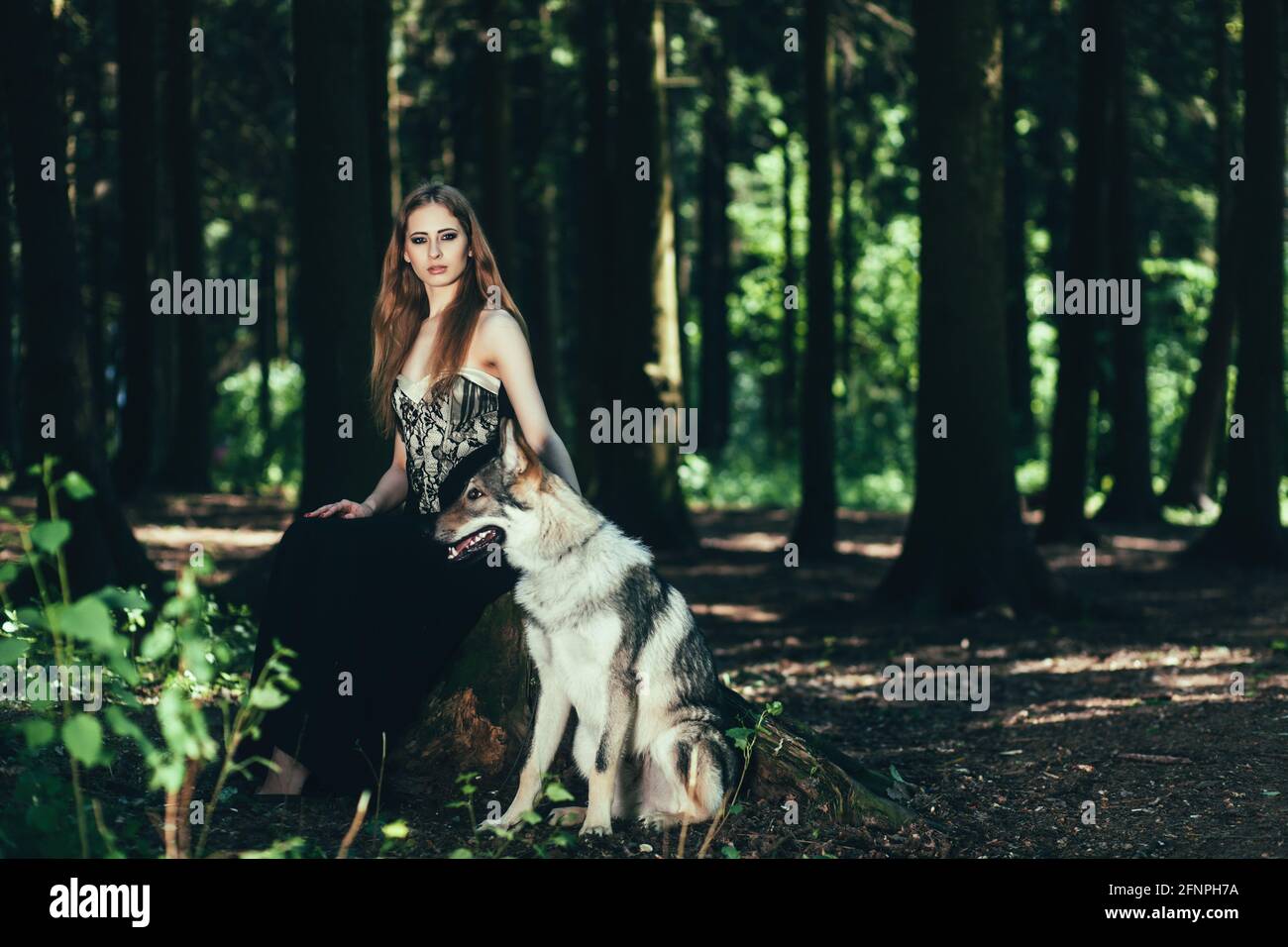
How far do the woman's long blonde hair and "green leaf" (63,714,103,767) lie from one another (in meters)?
2.53

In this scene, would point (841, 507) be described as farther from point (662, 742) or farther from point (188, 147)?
point (662, 742)

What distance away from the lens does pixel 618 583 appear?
5727 mm

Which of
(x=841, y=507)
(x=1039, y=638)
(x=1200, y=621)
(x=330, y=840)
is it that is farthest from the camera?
(x=841, y=507)

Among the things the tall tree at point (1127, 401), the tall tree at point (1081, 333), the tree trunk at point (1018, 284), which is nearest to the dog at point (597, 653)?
the tall tree at point (1081, 333)

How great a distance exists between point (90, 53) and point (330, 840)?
58.5 feet

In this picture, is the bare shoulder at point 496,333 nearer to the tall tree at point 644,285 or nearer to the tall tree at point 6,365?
the tall tree at point 644,285

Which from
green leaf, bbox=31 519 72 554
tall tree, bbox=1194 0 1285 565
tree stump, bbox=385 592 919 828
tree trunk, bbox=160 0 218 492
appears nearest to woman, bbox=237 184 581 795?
tree stump, bbox=385 592 919 828

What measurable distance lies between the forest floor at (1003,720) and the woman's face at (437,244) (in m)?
2.27

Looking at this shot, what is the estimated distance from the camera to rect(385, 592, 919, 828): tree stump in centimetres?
622

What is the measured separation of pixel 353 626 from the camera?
594cm

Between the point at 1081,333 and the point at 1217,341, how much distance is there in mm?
3855

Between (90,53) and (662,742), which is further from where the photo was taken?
(90,53)

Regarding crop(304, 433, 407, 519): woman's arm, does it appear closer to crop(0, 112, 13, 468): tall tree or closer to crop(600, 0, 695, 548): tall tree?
crop(600, 0, 695, 548): tall tree
